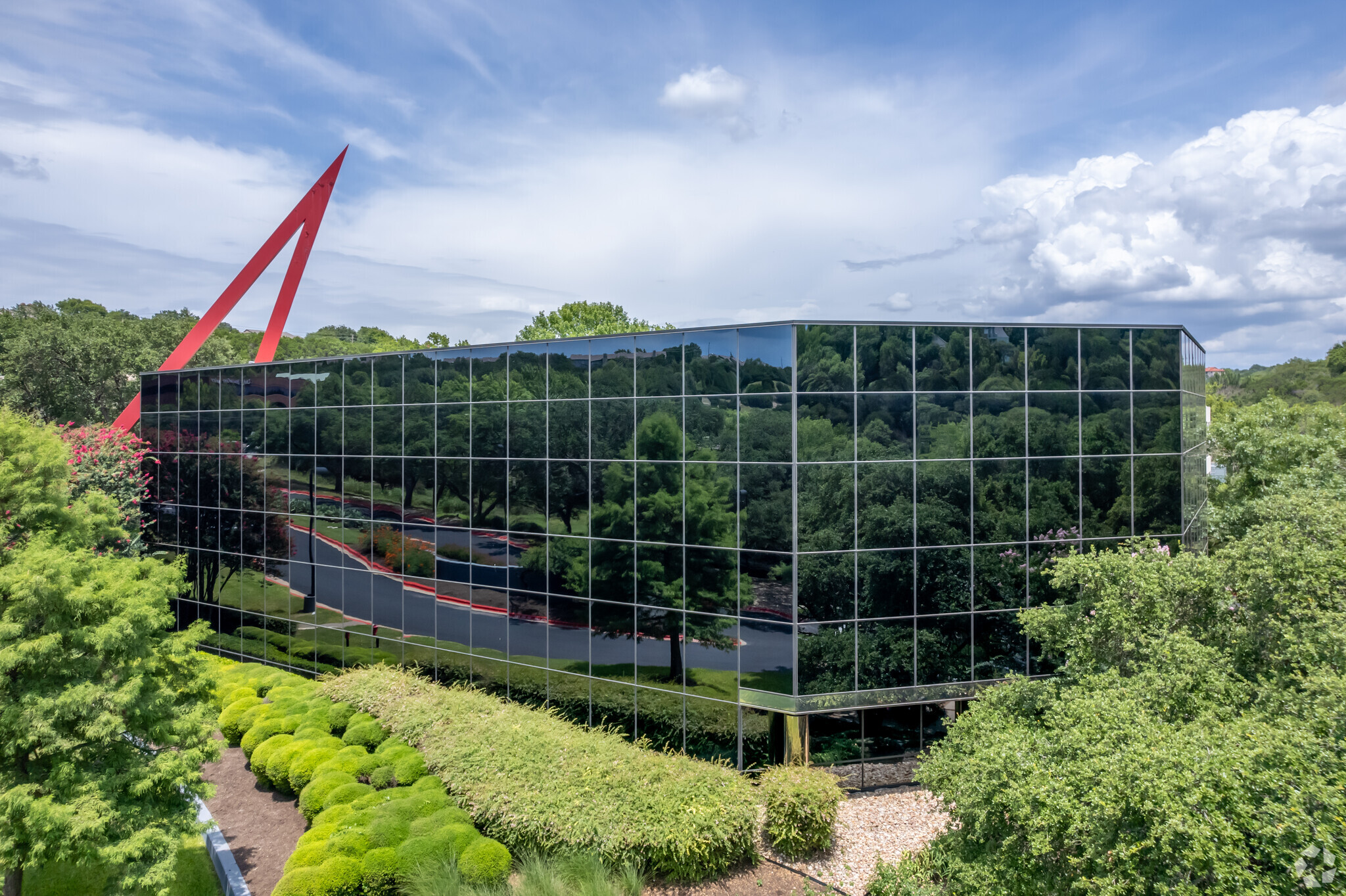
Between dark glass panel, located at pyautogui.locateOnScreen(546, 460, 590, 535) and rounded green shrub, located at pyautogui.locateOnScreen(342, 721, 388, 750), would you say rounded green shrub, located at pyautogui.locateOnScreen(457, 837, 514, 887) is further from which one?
dark glass panel, located at pyautogui.locateOnScreen(546, 460, 590, 535)

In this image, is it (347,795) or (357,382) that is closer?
(347,795)

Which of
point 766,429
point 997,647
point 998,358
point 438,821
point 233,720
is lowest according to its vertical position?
point 233,720

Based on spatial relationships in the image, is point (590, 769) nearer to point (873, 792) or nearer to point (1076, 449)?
point (873, 792)

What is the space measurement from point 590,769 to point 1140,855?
1114cm

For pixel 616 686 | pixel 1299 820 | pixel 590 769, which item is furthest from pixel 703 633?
pixel 1299 820

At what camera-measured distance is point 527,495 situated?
22.9 meters

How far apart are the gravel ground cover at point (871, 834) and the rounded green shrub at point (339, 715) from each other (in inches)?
526

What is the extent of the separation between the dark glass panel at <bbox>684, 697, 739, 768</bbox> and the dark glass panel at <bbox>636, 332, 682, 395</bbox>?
28.5ft

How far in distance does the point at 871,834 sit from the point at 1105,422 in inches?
507

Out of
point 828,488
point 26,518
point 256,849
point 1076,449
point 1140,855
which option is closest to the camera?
point 1140,855

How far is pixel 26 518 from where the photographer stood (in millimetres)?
16375

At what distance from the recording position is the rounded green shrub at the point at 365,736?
68.4ft

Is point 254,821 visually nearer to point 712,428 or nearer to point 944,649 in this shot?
point 712,428

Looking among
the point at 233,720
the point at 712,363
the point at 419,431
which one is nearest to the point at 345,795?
the point at 233,720
